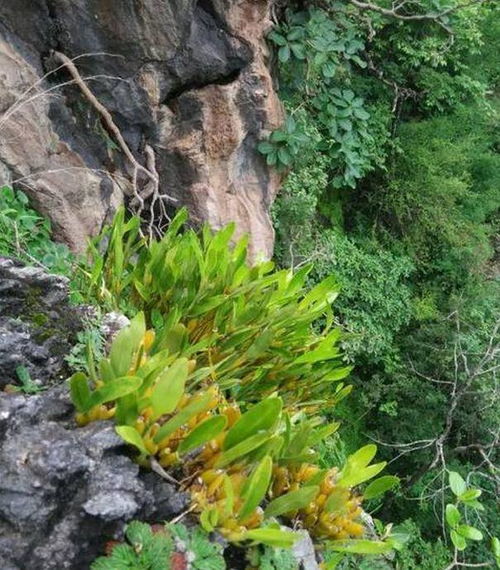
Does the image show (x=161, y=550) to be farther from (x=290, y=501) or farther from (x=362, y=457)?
(x=362, y=457)

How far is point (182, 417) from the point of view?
4.64ft

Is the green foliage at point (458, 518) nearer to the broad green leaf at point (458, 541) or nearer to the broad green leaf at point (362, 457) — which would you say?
the broad green leaf at point (458, 541)

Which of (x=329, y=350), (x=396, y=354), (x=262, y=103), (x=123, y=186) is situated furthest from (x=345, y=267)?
(x=329, y=350)

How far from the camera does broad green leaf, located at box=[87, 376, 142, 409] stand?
1.38 metres

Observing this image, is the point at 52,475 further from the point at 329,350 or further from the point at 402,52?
the point at 402,52

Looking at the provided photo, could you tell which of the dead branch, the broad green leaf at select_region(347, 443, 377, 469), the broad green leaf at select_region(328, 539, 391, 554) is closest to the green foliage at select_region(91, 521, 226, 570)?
the broad green leaf at select_region(328, 539, 391, 554)

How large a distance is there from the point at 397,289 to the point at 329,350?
3191 mm

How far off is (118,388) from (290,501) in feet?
1.82

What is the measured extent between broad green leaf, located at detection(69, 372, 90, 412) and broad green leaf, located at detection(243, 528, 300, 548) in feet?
1.68

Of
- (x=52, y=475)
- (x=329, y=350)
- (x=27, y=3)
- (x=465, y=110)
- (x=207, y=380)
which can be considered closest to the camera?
(x=52, y=475)

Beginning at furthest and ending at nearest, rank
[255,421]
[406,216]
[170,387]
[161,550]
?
[406,216]
[255,421]
[170,387]
[161,550]

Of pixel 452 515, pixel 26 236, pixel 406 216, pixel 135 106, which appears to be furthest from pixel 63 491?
pixel 406 216

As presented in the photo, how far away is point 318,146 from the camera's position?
485 cm

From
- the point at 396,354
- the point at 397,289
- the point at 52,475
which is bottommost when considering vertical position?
the point at 396,354
